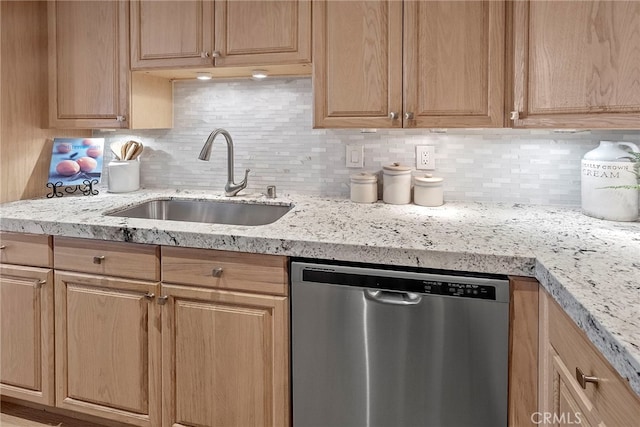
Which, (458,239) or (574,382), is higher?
(458,239)

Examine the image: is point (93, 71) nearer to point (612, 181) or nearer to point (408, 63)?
point (408, 63)

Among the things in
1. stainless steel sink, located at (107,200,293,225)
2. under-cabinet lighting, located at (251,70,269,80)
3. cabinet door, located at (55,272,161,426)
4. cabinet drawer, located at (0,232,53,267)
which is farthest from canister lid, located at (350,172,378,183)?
cabinet drawer, located at (0,232,53,267)

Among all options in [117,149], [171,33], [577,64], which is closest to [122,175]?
[117,149]

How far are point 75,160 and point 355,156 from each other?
1443 millimetres

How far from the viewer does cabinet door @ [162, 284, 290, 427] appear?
157 cm

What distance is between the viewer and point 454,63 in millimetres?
1774

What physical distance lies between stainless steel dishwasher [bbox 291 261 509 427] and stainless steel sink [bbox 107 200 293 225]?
2.40ft

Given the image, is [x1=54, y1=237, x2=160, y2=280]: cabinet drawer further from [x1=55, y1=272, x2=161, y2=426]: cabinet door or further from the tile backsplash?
the tile backsplash

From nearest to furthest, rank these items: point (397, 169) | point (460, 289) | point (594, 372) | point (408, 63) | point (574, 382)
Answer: point (594, 372) → point (574, 382) → point (460, 289) → point (408, 63) → point (397, 169)

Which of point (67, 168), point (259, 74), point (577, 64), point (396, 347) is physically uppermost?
point (259, 74)

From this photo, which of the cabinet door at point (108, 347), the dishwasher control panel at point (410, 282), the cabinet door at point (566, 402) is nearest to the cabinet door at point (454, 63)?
the dishwasher control panel at point (410, 282)

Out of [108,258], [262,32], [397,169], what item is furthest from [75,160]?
[397,169]

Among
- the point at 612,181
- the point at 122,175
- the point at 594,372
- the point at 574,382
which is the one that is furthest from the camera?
the point at 122,175
